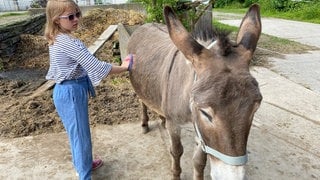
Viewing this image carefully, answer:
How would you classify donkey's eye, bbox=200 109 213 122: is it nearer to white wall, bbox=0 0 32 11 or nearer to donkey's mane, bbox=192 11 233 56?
donkey's mane, bbox=192 11 233 56

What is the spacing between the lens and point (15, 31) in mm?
8359

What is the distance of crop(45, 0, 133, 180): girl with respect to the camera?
2641mm

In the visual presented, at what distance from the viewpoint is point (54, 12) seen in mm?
2611

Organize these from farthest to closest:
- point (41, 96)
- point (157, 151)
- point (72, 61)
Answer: point (41, 96) < point (157, 151) < point (72, 61)

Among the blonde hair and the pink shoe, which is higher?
the blonde hair

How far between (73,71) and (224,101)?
1528mm

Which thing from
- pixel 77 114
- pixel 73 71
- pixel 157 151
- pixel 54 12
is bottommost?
pixel 157 151

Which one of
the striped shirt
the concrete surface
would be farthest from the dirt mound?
the striped shirt

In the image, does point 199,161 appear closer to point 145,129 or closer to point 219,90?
point 219,90

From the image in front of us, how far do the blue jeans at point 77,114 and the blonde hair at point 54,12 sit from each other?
1.44 feet

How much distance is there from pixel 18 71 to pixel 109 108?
10.2ft

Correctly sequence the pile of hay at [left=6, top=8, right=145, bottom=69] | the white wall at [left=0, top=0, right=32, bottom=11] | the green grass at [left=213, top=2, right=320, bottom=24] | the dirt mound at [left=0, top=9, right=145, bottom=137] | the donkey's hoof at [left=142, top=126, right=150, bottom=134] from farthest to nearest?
the white wall at [left=0, top=0, right=32, bottom=11] → the green grass at [left=213, top=2, right=320, bottom=24] → the pile of hay at [left=6, top=8, right=145, bottom=69] → the dirt mound at [left=0, top=9, right=145, bottom=137] → the donkey's hoof at [left=142, top=126, right=150, bottom=134]

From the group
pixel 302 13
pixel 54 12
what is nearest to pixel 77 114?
pixel 54 12

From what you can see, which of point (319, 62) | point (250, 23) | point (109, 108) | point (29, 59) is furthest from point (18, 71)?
point (319, 62)
